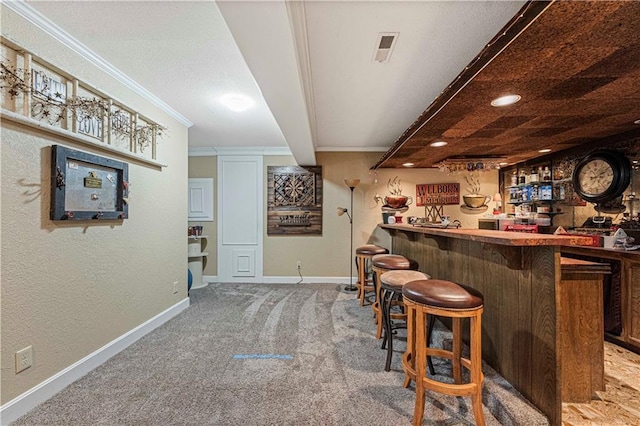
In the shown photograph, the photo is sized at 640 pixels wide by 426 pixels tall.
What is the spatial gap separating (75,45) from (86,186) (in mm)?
1010

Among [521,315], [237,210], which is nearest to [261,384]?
[521,315]

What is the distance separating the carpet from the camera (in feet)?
5.14

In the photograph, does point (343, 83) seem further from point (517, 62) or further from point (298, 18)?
point (517, 62)

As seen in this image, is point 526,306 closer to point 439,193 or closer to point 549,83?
point 549,83

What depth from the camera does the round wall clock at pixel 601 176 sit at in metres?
Result: 2.80

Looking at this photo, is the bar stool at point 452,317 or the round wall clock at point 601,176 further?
the round wall clock at point 601,176

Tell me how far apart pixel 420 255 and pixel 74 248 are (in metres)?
3.27

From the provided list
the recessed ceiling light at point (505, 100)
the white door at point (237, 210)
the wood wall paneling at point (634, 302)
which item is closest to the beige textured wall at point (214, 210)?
the white door at point (237, 210)

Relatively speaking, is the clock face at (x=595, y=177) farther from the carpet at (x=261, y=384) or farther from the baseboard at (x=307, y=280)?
the baseboard at (x=307, y=280)

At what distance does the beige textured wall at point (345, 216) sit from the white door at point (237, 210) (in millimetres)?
500

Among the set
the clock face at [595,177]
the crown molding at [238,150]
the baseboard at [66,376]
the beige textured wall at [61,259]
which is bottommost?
the baseboard at [66,376]

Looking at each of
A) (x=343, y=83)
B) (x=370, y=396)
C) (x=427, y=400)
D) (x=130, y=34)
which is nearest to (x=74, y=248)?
(x=130, y=34)

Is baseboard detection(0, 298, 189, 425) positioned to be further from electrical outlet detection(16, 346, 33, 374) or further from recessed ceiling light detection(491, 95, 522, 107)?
recessed ceiling light detection(491, 95, 522, 107)

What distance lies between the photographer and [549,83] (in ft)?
4.90
